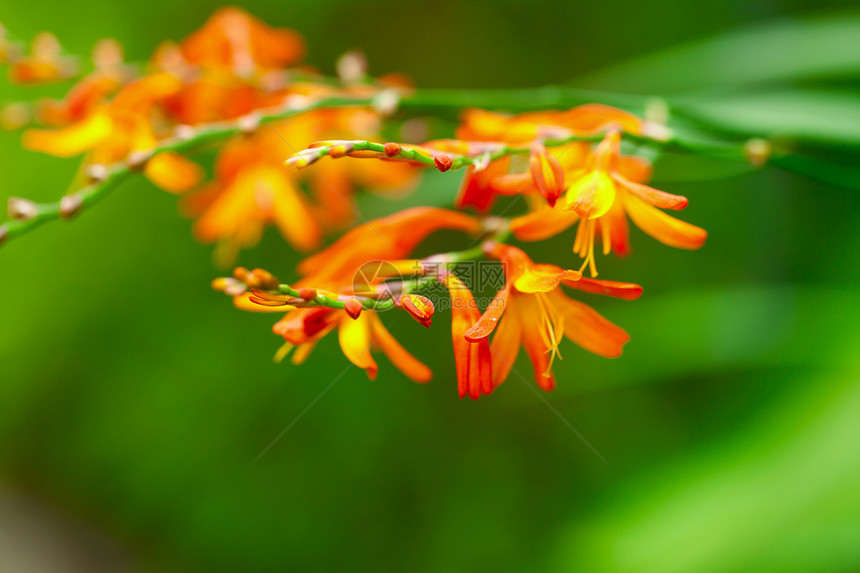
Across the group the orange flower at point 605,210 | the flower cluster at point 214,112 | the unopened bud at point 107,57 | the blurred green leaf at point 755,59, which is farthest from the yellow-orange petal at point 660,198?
the unopened bud at point 107,57

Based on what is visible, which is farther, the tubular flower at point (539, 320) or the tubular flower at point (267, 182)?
the tubular flower at point (267, 182)

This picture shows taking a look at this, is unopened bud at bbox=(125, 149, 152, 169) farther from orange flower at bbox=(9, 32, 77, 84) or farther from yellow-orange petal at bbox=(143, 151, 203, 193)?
orange flower at bbox=(9, 32, 77, 84)

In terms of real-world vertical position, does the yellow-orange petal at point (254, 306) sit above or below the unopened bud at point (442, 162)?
below

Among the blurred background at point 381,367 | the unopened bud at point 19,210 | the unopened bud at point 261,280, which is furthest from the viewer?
the blurred background at point 381,367

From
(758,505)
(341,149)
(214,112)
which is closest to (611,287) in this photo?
(341,149)

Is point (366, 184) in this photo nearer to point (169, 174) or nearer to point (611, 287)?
point (169, 174)

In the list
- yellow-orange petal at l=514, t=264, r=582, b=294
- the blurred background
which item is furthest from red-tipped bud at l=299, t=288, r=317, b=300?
the blurred background

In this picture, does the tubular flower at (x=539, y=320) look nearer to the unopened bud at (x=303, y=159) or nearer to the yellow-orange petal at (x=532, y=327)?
the yellow-orange petal at (x=532, y=327)

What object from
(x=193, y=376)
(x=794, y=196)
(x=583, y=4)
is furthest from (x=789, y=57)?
(x=193, y=376)
